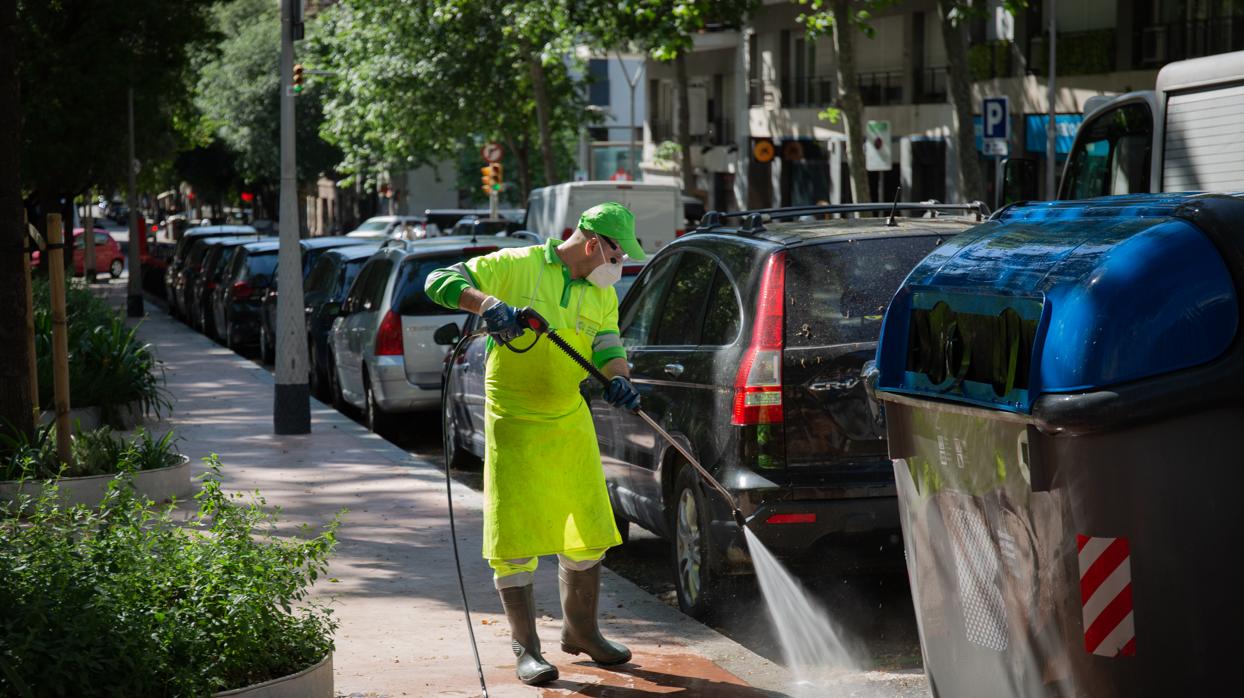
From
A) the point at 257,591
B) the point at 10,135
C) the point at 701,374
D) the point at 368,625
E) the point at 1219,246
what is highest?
the point at 10,135

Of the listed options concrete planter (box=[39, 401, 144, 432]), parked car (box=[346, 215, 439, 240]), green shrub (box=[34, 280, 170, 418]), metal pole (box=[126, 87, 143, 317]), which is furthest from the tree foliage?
concrete planter (box=[39, 401, 144, 432])

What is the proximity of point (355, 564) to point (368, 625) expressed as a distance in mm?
1318

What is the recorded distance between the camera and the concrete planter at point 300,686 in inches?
208

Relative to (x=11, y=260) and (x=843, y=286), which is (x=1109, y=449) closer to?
(x=843, y=286)

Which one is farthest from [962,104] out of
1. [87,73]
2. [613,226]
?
[613,226]

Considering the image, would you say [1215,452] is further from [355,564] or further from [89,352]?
[89,352]

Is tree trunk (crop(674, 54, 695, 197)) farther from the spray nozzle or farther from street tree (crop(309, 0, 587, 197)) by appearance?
the spray nozzle

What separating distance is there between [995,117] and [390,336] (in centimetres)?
1212

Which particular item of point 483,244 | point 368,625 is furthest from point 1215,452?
point 483,244

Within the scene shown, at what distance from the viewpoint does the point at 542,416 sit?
20.2ft

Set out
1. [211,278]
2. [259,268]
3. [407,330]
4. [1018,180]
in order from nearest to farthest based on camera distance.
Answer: [1018,180] < [407,330] < [259,268] < [211,278]

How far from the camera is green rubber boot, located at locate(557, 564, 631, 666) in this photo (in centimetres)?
636

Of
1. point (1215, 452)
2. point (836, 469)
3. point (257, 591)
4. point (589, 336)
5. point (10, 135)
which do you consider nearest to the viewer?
point (1215, 452)

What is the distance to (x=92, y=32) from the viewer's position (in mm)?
28250
